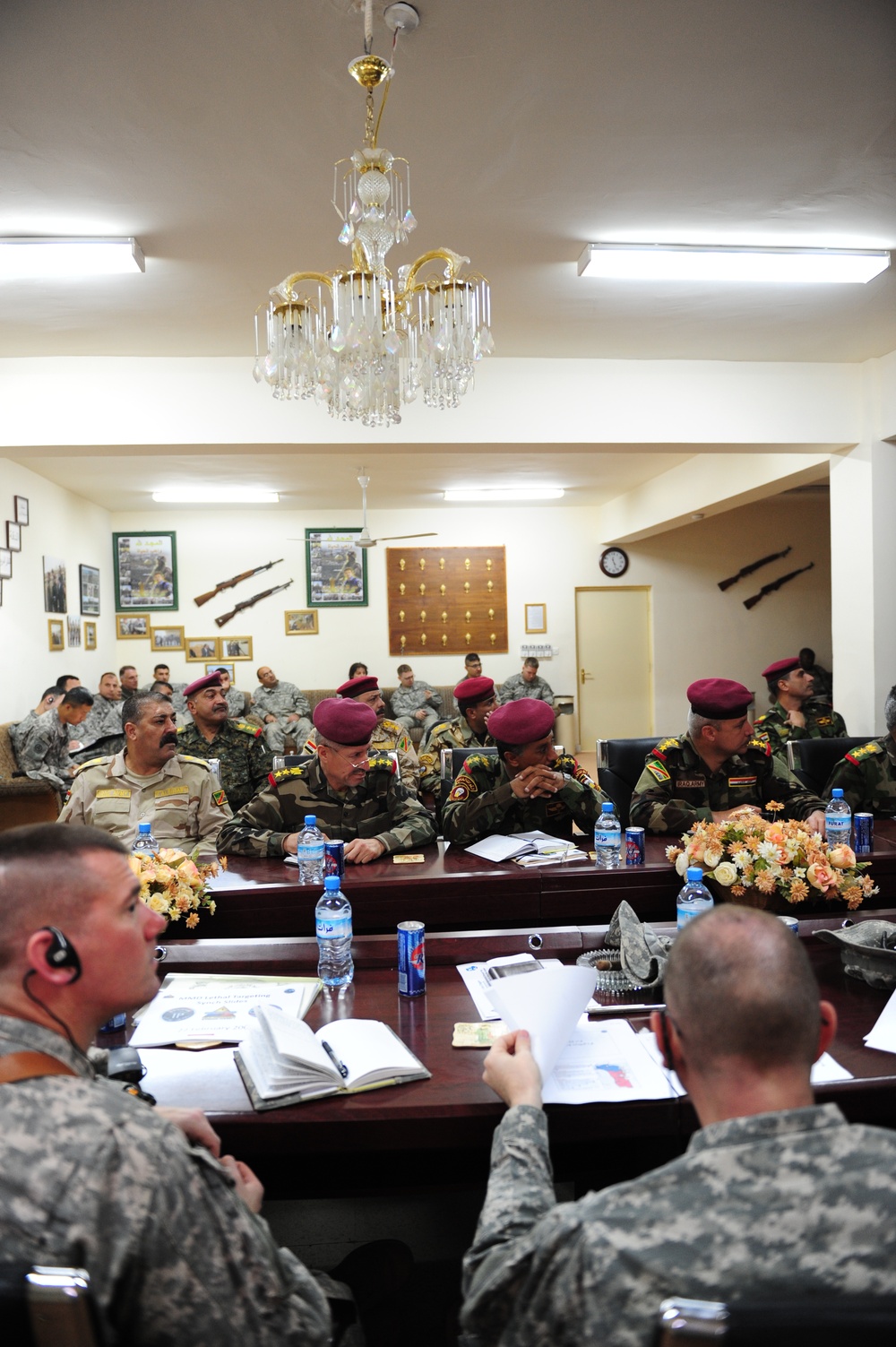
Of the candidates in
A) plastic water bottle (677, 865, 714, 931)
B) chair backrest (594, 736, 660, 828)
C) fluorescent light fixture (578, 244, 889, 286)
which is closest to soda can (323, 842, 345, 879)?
plastic water bottle (677, 865, 714, 931)

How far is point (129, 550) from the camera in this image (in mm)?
11219

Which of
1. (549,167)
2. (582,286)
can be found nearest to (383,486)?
(582,286)

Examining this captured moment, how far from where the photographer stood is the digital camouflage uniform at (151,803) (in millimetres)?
3676

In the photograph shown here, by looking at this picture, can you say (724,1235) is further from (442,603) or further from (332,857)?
(442,603)

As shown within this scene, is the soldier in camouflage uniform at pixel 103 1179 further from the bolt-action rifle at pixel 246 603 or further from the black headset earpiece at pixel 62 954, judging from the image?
the bolt-action rifle at pixel 246 603

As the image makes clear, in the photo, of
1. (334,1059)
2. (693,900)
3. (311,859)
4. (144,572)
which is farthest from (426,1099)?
(144,572)

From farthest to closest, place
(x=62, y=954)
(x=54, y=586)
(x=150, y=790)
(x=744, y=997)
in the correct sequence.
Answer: (x=54, y=586), (x=150, y=790), (x=62, y=954), (x=744, y=997)

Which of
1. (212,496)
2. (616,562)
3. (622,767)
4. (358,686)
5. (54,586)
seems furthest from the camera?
(616,562)

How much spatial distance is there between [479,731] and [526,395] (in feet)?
7.08

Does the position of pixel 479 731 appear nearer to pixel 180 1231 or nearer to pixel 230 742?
pixel 230 742

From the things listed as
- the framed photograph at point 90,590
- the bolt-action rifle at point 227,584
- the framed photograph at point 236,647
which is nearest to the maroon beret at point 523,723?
the framed photograph at point 90,590

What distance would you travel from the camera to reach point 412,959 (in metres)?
1.91

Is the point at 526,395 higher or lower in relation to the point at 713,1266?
higher

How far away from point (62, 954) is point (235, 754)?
4376 millimetres
